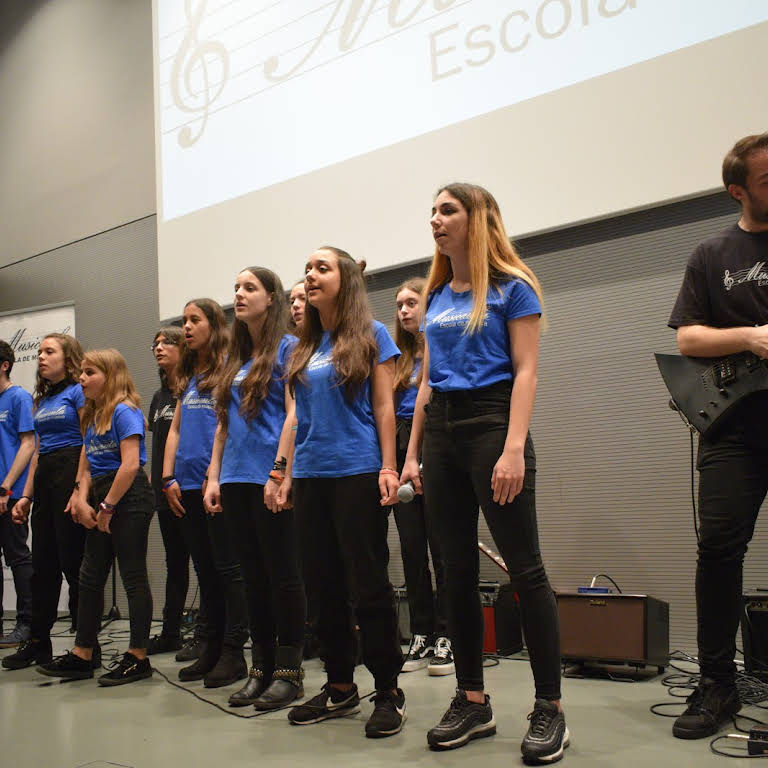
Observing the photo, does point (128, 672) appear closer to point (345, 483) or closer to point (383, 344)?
point (345, 483)

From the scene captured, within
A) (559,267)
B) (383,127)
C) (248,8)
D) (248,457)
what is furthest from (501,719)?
(248,8)

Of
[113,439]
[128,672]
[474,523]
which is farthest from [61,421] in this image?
[474,523]

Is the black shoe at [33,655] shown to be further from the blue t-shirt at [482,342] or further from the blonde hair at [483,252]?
the blonde hair at [483,252]

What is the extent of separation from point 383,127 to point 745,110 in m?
1.72

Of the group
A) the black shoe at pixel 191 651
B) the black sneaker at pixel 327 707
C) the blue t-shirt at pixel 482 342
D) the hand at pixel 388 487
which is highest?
the blue t-shirt at pixel 482 342

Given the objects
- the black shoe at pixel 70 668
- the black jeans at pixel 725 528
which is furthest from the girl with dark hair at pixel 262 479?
the black jeans at pixel 725 528

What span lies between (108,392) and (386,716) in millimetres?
1840

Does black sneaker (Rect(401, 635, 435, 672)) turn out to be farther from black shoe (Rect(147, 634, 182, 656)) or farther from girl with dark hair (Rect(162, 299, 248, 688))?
black shoe (Rect(147, 634, 182, 656))

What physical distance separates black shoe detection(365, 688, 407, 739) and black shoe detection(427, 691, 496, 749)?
16 centimetres

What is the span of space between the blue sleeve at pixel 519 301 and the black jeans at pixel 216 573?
1396 millimetres

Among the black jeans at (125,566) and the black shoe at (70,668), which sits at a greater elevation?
the black jeans at (125,566)

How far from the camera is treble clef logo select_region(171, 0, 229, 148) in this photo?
4883 millimetres

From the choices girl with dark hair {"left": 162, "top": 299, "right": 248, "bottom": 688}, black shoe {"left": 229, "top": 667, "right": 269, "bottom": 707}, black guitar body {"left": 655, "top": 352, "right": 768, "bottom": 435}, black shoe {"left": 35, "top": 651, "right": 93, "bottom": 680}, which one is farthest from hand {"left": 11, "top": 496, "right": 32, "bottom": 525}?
black guitar body {"left": 655, "top": 352, "right": 768, "bottom": 435}

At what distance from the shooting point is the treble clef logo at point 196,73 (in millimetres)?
4883
